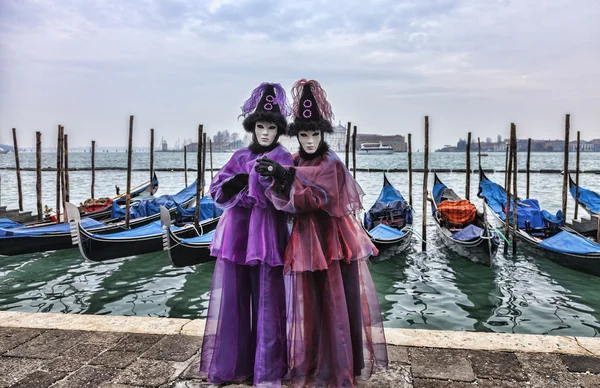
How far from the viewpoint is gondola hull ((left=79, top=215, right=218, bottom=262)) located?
6523mm

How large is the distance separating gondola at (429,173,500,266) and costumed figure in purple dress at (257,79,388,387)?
524 centimetres

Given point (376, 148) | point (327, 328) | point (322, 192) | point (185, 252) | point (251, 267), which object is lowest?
point (185, 252)

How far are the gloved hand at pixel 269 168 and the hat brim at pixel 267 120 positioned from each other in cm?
32

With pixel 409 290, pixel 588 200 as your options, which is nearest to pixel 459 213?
pixel 409 290

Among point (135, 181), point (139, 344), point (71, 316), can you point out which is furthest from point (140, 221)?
point (135, 181)

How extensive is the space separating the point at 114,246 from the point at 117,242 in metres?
0.07

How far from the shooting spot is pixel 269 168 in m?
1.81

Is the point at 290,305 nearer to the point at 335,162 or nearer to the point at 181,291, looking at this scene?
the point at 335,162

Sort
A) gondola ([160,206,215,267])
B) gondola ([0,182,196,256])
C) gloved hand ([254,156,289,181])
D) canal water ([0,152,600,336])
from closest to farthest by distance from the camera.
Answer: gloved hand ([254,156,289,181]) → canal water ([0,152,600,336]) → gondola ([160,206,215,267]) → gondola ([0,182,196,256])

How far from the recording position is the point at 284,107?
2139 mm

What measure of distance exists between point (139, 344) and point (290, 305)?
1.01m

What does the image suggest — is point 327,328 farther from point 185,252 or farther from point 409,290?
point 185,252

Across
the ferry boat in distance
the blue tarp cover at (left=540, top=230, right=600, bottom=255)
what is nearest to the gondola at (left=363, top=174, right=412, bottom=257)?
the blue tarp cover at (left=540, top=230, right=600, bottom=255)

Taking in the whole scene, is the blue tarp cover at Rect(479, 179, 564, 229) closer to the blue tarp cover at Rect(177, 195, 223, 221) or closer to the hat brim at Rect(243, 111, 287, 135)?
the blue tarp cover at Rect(177, 195, 223, 221)
